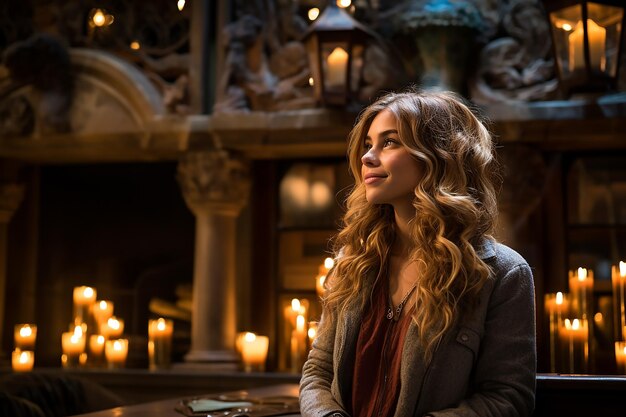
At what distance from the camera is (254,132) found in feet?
22.5

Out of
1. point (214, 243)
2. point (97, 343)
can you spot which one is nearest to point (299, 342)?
point (214, 243)

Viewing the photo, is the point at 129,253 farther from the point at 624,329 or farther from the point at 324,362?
the point at 324,362

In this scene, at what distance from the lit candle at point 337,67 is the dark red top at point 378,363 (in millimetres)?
4003

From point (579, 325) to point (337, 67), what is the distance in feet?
8.15

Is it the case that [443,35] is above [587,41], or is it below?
above

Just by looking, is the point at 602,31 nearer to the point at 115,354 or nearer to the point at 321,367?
the point at 321,367

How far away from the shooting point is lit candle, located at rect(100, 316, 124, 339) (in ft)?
23.8

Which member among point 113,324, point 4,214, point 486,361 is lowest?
point 486,361

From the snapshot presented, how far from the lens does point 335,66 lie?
630 cm

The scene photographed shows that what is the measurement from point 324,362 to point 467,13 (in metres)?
4.38

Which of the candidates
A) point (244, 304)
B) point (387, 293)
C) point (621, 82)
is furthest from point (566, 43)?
point (387, 293)

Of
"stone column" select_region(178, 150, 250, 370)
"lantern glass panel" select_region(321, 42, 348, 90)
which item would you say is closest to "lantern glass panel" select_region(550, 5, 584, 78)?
"lantern glass panel" select_region(321, 42, 348, 90)

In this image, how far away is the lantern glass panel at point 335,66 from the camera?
20.5 feet

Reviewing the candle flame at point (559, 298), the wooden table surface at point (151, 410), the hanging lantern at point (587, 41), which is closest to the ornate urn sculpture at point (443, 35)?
the hanging lantern at point (587, 41)
